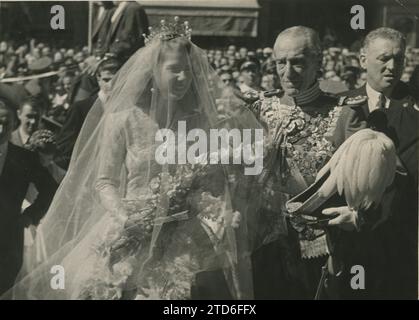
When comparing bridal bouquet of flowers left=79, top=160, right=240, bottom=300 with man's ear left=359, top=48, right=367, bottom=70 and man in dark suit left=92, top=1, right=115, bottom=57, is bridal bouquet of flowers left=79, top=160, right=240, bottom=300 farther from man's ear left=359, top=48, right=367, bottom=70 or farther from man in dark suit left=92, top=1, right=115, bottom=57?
man's ear left=359, top=48, right=367, bottom=70

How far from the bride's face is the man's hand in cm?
96

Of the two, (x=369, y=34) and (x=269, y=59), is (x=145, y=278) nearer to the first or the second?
(x=269, y=59)

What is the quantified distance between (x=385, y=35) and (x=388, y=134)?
1.65ft

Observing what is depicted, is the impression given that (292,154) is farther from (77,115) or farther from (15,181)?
(15,181)

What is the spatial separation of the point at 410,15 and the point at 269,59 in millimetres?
750

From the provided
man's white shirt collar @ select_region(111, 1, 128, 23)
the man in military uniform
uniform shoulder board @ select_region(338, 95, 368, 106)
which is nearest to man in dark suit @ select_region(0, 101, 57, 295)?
man's white shirt collar @ select_region(111, 1, 128, 23)

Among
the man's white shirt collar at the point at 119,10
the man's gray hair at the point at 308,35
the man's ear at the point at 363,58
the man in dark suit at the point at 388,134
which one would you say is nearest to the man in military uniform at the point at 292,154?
the man's gray hair at the point at 308,35

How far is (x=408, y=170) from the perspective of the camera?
4.46 meters

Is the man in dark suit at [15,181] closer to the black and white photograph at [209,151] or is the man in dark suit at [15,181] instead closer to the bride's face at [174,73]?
the black and white photograph at [209,151]

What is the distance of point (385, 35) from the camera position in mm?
4438

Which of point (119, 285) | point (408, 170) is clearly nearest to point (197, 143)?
point (119, 285)

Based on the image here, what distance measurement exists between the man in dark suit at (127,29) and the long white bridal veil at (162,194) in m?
0.10

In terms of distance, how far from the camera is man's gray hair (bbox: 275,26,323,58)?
4418mm

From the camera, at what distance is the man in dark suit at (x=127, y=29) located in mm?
4473
